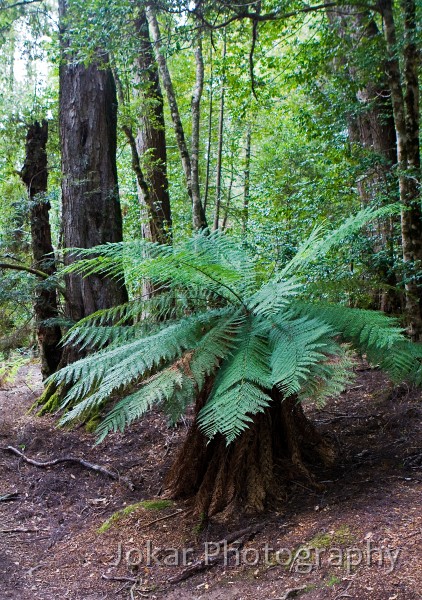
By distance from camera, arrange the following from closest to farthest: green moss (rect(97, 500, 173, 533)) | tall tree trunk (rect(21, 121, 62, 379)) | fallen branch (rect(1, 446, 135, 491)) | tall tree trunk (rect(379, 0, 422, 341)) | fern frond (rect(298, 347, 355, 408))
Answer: fern frond (rect(298, 347, 355, 408))
green moss (rect(97, 500, 173, 533))
fallen branch (rect(1, 446, 135, 491))
tall tree trunk (rect(379, 0, 422, 341))
tall tree trunk (rect(21, 121, 62, 379))

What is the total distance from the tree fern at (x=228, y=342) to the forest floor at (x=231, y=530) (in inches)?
26.8

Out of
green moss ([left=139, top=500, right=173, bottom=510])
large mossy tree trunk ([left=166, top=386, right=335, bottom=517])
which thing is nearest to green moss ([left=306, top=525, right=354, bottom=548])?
large mossy tree trunk ([left=166, top=386, right=335, bottom=517])

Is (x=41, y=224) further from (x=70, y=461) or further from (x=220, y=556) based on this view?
(x=220, y=556)

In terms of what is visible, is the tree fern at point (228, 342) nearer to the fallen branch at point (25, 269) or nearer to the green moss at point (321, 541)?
the green moss at point (321, 541)

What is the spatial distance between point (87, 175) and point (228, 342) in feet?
12.7

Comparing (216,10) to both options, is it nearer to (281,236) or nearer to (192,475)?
(281,236)

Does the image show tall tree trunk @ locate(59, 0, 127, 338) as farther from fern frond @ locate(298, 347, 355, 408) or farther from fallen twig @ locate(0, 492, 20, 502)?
fern frond @ locate(298, 347, 355, 408)

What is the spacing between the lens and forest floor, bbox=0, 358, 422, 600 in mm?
2391

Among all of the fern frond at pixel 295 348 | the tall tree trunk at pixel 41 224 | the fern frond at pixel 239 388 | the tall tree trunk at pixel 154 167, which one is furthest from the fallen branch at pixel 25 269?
the fern frond at pixel 295 348

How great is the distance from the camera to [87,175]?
604cm

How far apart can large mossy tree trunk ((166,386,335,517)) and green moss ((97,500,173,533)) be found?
0.10 meters

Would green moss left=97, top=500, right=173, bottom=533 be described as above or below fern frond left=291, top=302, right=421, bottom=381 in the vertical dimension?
below

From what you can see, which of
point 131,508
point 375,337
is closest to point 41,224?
point 131,508

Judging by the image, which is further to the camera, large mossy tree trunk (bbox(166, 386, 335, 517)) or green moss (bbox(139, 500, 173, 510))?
green moss (bbox(139, 500, 173, 510))
